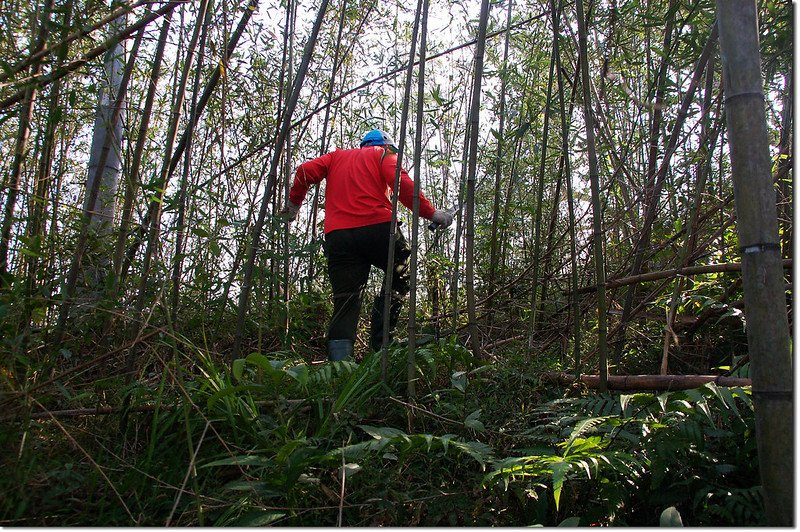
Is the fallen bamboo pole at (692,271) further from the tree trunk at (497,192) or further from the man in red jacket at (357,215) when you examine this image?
the man in red jacket at (357,215)

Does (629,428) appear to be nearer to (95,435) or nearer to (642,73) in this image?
(95,435)

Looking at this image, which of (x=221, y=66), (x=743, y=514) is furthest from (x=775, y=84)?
(x=221, y=66)

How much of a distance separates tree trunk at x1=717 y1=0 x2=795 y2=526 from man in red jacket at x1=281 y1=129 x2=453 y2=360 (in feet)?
5.90

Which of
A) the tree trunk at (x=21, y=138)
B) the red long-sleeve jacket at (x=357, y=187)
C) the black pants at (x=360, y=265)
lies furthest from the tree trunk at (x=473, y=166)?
the tree trunk at (x=21, y=138)

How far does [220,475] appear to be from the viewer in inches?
65.1

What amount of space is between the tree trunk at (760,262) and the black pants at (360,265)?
1799 mm

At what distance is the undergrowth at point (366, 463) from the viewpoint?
1.46 metres

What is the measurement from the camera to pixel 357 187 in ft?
9.92

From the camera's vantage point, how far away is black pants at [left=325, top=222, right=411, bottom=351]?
2.93m

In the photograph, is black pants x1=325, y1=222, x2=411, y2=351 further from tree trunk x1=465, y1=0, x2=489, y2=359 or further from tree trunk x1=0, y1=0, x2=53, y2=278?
tree trunk x1=0, y1=0, x2=53, y2=278

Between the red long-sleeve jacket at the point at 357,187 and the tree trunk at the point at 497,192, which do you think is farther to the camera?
the red long-sleeve jacket at the point at 357,187

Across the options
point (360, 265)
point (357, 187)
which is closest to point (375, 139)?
point (357, 187)

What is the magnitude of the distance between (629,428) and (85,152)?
123 inches

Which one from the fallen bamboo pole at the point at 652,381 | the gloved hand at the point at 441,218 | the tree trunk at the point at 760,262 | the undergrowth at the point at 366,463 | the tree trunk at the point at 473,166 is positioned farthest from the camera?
the gloved hand at the point at 441,218
